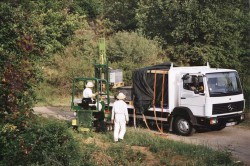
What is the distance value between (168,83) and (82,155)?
593cm

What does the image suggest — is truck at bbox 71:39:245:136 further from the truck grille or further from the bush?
the bush

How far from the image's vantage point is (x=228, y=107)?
1689cm

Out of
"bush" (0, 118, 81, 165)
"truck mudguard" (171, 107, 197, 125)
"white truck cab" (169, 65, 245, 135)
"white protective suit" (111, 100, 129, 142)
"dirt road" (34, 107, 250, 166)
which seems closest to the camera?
"bush" (0, 118, 81, 165)

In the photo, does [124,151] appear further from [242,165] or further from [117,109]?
[242,165]

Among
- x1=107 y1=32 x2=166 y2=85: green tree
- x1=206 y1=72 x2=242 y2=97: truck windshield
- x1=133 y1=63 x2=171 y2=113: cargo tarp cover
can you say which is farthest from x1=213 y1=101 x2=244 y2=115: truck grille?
x1=107 y1=32 x2=166 y2=85: green tree

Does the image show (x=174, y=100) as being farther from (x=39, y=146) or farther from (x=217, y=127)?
(x=39, y=146)

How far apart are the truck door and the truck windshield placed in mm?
349

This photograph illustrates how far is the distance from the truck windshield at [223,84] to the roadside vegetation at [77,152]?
337 cm

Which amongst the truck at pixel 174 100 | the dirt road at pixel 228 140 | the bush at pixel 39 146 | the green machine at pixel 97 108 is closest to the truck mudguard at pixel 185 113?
the truck at pixel 174 100

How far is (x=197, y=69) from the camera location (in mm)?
18016

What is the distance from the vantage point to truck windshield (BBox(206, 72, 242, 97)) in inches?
659

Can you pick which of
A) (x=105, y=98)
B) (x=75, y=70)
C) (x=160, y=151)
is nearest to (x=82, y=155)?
(x=160, y=151)

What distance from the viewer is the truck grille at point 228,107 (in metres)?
16.6

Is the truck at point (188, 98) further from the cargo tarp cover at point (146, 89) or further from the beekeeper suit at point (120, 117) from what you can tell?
the beekeeper suit at point (120, 117)
